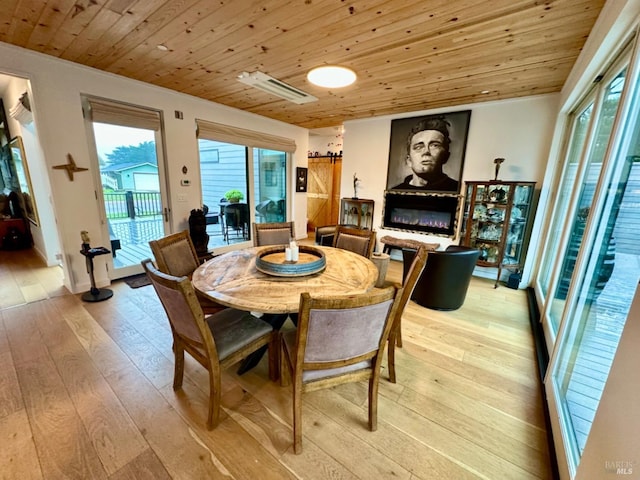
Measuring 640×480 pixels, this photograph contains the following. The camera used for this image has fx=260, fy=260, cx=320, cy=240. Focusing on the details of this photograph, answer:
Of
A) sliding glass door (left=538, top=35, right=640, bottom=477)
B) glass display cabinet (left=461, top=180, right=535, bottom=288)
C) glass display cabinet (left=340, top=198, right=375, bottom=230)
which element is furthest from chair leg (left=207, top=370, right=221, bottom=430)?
glass display cabinet (left=340, top=198, right=375, bottom=230)

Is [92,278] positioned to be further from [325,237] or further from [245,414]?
[325,237]

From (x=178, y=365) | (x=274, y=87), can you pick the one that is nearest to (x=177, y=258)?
(x=178, y=365)

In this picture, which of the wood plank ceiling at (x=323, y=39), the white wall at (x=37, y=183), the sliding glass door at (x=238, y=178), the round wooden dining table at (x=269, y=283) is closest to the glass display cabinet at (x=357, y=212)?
the sliding glass door at (x=238, y=178)

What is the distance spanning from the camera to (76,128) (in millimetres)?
2938

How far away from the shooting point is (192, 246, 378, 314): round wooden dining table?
4.83 ft

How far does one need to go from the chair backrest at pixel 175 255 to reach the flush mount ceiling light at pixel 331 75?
199 cm

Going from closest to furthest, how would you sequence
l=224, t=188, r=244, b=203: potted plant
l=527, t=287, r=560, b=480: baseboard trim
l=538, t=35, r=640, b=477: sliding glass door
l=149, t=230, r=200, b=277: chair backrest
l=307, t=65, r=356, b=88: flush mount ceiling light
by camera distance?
l=538, t=35, r=640, b=477: sliding glass door < l=527, t=287, r=560, b=480: baseboard trim < l=149, t=230, r=200, b=277: chair backrest < l=307, t=65, r=356, b=88: flush mount ceiling light < l=224, t=188, r=244, b=203: potted plant

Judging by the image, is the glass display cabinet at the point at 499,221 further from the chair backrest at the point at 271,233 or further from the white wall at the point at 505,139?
the chair backrest at the point at 271,233

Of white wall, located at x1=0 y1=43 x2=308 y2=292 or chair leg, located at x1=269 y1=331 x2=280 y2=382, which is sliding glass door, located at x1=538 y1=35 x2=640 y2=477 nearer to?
chair leg, located at x1=269 y1=331 x2=280 y2=382

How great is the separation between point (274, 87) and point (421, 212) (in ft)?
10.1

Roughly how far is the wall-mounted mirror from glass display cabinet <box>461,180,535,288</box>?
21.5 feet

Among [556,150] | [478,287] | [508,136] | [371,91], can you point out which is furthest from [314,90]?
[478,287]

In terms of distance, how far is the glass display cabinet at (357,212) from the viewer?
517cm

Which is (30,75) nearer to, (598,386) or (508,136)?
(598,386)
